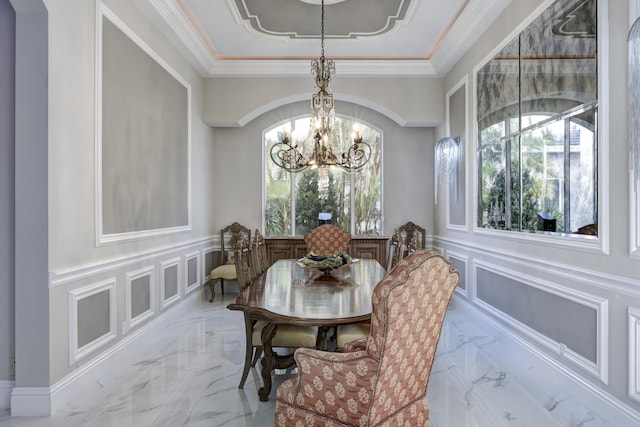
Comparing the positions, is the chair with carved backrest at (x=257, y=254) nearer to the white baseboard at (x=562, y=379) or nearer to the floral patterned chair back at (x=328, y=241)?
the floral patterned chair back at (x=328, y=241)

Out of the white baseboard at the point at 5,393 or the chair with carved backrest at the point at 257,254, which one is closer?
the white baseboard at the point at 5,393

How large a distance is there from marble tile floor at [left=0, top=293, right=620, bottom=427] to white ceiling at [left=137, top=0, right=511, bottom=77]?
10.2ft

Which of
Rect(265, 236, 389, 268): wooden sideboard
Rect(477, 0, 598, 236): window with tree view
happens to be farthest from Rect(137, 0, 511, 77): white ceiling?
Rect(265, 236, 389, 268): wooden sideboard

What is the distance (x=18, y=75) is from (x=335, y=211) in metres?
4.36

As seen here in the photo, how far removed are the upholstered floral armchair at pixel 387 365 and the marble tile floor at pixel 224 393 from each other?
0.72m

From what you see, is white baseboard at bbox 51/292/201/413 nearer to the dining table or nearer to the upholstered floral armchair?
the dining table

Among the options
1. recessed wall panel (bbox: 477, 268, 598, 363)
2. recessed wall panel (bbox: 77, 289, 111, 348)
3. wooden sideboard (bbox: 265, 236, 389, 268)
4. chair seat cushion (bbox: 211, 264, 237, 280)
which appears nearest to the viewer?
recessed wall panel (bbox: 477, 268, 598, 363)

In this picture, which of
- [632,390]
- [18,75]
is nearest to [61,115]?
[18,75]

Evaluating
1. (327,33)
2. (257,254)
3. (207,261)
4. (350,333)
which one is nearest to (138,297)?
(257,254)

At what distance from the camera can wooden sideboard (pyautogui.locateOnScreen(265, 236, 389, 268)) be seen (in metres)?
5.67

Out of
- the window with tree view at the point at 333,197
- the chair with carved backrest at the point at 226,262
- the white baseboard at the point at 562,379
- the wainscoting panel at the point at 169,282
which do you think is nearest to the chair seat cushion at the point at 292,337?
the white baseboard at the point at 562,379

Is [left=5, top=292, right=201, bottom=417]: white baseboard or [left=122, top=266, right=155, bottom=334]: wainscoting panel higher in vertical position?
[left=122, top=266, right=155, bottom=334]: wainscoting panel

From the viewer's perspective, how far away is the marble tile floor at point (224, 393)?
233 cm

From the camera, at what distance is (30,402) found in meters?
2.34
